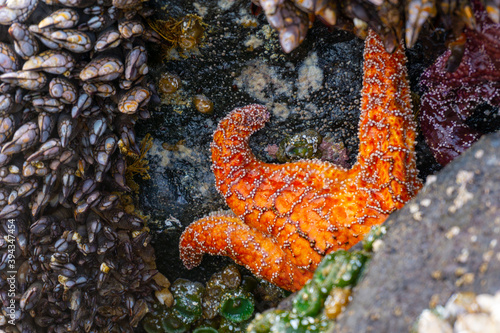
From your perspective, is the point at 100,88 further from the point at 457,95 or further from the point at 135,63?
the point at 457,95

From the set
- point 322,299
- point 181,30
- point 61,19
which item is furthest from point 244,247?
point 61,19

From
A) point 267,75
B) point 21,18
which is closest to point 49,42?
point 21,18

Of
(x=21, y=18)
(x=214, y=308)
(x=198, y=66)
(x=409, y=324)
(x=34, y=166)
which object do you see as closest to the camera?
(x=409, y=324)

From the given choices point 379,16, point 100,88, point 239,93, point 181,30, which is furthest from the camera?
point 239,93

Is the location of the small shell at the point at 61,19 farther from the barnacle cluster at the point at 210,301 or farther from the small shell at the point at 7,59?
the barnacle cluster at the point at 210,301

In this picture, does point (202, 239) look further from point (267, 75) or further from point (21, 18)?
point (21, 18)

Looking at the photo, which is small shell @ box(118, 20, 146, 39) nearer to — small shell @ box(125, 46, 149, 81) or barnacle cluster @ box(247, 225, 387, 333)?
small shell @ box(125, 46, 149, 81)

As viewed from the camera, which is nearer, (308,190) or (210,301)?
(308,190)
